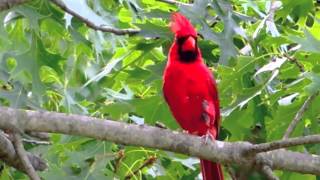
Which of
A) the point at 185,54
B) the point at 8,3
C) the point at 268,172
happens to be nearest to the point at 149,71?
the point at 185,54

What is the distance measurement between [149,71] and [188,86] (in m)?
0.14

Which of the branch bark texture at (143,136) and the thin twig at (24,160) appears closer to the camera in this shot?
the branch bark texture at (143,136)

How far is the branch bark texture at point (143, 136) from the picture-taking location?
224 centimetres

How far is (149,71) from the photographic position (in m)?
3.01

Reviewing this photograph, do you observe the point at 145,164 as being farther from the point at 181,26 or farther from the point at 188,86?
the point at 181,26

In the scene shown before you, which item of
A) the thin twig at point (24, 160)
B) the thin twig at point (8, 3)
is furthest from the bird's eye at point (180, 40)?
the thin twig at point (24, 160)

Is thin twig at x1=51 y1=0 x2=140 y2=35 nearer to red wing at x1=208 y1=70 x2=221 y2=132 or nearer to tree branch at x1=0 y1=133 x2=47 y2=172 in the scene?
red wing at x1=208 y1=70 x2=221 y2=132

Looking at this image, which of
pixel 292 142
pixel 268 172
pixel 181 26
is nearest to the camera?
pixel 292 142

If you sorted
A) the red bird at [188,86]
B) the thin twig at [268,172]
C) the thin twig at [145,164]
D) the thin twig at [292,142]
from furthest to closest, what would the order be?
1. the thin twig at [145,164]
2. the red bird at [188,86]
3. the thin twig at [268,172]
4. the thin twig at [292,142]

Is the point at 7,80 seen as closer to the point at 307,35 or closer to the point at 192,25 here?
the point at 192,25

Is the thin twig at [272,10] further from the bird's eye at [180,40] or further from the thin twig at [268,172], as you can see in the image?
the thin twig at [268,172]

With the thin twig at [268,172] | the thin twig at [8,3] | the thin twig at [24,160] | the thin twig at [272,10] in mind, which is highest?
the thin twig at [8,3]

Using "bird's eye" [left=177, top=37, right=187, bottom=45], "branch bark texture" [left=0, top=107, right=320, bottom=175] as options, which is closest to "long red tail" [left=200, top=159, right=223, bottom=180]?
"bird's eye" [left=177, top=37, right=187, bottom=45]

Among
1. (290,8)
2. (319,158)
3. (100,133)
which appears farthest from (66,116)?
(290,8)
